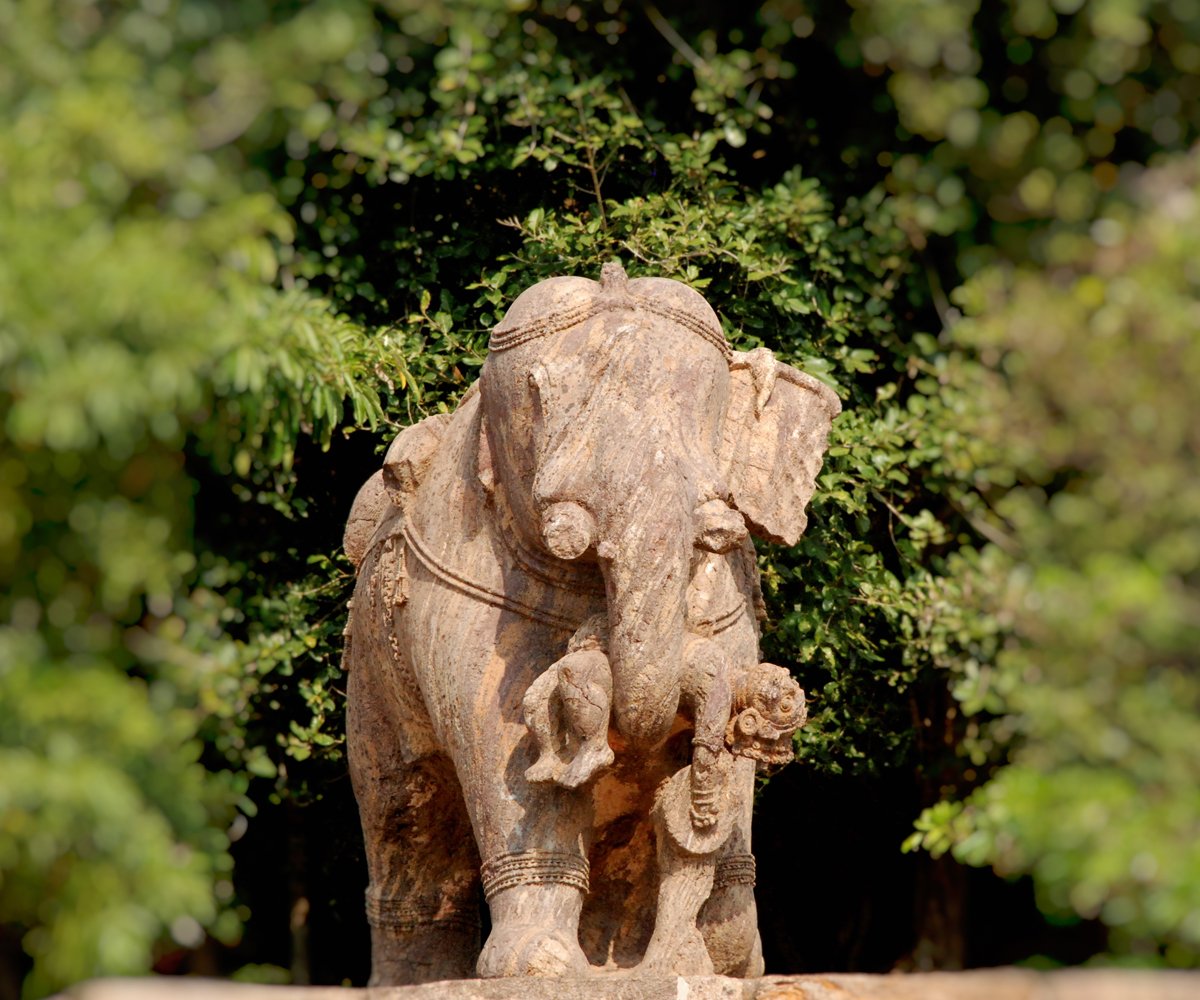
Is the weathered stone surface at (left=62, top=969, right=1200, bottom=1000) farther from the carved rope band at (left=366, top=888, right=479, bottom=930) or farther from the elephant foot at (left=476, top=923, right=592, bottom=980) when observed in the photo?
the carved rope band at (left=366, top=888, right=479, bottom=930)

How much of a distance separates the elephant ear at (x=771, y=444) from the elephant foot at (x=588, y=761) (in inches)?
31.5

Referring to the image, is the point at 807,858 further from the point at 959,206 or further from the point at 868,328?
the point at 959,206

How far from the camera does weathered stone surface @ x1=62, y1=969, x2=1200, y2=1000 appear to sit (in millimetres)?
4812

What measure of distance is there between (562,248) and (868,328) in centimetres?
121

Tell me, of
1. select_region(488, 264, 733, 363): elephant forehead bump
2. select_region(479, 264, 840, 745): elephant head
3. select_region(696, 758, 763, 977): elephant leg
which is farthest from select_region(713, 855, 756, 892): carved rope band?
select_region(488, 264, 733, 363): elephant forehead bump

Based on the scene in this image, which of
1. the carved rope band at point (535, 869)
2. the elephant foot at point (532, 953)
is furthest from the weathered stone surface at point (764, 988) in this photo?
the carved rope band at point (535, 869)

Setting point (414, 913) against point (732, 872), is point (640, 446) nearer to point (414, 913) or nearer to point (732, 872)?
point (732, 872)

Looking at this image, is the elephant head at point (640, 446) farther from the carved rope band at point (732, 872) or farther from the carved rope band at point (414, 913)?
the carved rope band at point (414, 913)

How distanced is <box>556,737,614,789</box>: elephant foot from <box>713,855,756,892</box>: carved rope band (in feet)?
2.31

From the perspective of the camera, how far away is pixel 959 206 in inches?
316

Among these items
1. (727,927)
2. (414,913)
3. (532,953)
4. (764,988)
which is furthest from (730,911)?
(414,913)

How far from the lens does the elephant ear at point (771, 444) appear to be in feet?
20.3

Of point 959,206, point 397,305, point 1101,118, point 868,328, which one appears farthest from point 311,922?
point 1101,118

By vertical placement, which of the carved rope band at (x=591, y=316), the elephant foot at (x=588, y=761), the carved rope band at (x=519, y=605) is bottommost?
the elephant foot at (x=588, y=761)
